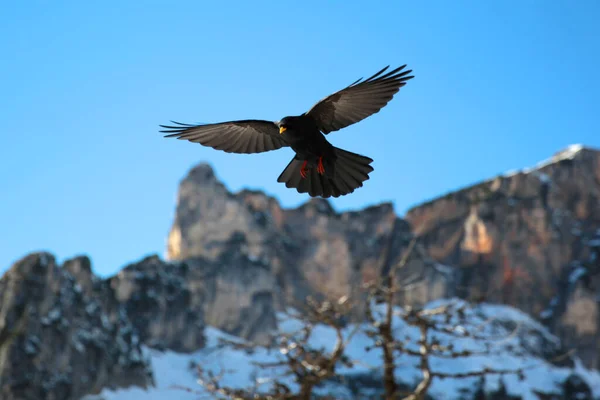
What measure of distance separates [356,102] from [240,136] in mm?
1167

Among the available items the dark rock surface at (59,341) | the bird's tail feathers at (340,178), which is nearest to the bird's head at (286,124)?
the bird's tail feathers at (340,178)

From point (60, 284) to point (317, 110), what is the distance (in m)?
111

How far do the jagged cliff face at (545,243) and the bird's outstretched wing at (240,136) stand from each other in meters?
147

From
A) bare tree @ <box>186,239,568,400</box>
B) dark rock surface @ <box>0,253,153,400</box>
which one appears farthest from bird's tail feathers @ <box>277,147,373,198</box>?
dark rock surface @ <box>0,253,153,400</box>

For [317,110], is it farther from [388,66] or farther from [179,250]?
[179,250]

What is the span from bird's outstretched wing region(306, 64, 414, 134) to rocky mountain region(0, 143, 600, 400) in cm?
11549

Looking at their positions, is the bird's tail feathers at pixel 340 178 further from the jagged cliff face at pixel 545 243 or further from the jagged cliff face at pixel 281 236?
the jagged cliff face at pixel 281 236

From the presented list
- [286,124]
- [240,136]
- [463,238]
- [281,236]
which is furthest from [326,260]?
[286,124]

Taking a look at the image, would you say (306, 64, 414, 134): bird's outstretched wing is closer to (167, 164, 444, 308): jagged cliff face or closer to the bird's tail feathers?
the bird's tail feathers

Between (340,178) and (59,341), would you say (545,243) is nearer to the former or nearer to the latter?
(59,341)

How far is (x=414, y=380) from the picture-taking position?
5595 inches

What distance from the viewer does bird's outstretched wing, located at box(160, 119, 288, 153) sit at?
6444mm

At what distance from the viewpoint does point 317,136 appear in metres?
6.02

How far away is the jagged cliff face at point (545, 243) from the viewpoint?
150000mm
